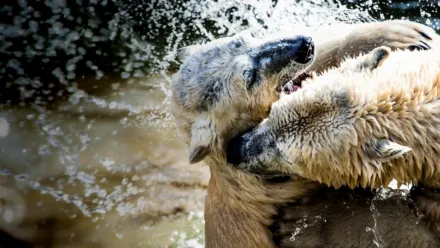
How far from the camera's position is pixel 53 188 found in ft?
16.7

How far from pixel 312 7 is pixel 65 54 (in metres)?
2.56

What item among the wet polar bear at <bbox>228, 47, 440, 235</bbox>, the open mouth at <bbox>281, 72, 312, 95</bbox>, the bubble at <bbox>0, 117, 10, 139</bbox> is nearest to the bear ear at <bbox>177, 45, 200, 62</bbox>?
the open mouth at <bbox>281, 72, 312, 95</bbox>

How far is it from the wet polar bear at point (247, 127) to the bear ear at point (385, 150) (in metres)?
0.52

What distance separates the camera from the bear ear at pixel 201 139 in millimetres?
3398

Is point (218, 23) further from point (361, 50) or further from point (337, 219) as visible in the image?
point (337, 219)

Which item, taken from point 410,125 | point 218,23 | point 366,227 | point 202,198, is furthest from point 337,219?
point 218,23

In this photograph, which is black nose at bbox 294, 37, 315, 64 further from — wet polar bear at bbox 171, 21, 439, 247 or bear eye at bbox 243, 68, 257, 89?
bear eye at bbox 243, 68, 257, 89

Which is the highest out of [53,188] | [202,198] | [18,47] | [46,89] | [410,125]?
[18,47]

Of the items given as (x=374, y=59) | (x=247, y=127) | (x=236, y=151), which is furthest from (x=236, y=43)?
(x=374, y=59)

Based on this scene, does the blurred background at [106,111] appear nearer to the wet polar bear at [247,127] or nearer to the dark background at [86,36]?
the dark background at [86,36]

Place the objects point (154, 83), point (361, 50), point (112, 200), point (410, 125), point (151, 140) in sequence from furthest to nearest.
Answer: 1. point (154, 83)
2. point (151, 140)
3. point (112, 200)
4. point (361, 50)
5. point (410, 125)

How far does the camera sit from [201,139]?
343 centimetres

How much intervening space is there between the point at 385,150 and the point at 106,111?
11.1ft

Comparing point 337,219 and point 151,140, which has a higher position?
point 151,140
